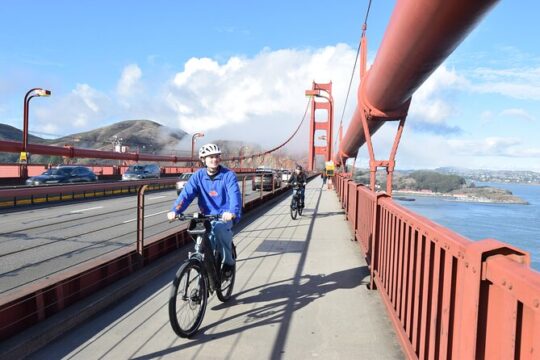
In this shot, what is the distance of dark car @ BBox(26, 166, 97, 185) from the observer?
2166 cm

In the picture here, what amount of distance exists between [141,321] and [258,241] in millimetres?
4633

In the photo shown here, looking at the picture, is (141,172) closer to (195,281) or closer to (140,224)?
(140,224)

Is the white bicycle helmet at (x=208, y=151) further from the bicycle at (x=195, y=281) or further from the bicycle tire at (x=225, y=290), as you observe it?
the bicycle tire at (x=225, y=290)

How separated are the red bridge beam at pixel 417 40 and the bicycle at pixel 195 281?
322 centimetres

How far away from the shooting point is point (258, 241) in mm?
8758

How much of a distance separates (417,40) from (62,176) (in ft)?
70.0

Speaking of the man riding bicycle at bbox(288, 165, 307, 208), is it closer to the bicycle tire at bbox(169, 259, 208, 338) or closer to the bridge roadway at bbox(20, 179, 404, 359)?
the bridge roadway at bbox(20, 179, 404, 359)

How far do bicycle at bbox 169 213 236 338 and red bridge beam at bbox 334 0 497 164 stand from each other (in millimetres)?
3222

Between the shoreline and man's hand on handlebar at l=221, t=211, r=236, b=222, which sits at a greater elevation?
man's hand on handlebar at l=221, t=211, r=236, b=222

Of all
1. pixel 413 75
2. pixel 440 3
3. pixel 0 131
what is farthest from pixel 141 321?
pixel 0 131

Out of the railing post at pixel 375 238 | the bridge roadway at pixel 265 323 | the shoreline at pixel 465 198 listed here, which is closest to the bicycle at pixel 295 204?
the bridge roadway at pixel 265 323

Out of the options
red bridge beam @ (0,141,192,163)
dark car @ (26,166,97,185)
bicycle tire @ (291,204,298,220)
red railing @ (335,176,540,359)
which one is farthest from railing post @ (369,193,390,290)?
red bridge beam @ (0,141,192,163)

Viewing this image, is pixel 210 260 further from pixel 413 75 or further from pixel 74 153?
pixel 74 153

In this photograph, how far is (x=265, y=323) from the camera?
13.9ft
